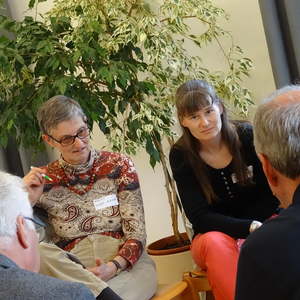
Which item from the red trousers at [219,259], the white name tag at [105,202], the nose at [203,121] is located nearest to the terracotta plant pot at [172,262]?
the red trousers at [219,259]

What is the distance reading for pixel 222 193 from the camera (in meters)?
2.44

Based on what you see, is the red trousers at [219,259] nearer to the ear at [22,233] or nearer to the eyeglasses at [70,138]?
the eyeglasses at [70,138]

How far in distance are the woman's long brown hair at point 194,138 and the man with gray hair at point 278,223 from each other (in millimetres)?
1173

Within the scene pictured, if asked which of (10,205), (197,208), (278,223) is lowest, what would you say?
(197,208)

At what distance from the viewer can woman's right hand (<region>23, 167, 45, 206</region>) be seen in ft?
7.36

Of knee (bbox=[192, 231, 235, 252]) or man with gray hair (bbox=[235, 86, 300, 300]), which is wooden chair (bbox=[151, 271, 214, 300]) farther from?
man with gray hair (bbox=[235, 86, 300, 300])

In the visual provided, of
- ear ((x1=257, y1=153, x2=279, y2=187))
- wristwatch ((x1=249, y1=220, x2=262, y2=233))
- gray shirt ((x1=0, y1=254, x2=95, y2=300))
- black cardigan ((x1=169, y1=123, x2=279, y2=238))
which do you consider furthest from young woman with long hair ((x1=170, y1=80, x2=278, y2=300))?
gray shirt ((x1=0, y1=254, x2=95, y2=300))

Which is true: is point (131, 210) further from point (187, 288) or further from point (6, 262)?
point (6, 262)

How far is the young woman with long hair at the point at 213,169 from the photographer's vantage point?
2371 mm

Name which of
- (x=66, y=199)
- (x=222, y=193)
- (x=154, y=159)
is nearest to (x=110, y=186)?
(x=66, y=199)

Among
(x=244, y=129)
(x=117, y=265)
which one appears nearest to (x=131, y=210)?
(x=117, y=265)

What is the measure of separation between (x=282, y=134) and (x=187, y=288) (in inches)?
50.4

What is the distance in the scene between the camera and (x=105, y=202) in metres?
2.30

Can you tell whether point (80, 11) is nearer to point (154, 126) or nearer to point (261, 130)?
point (154, 126)
